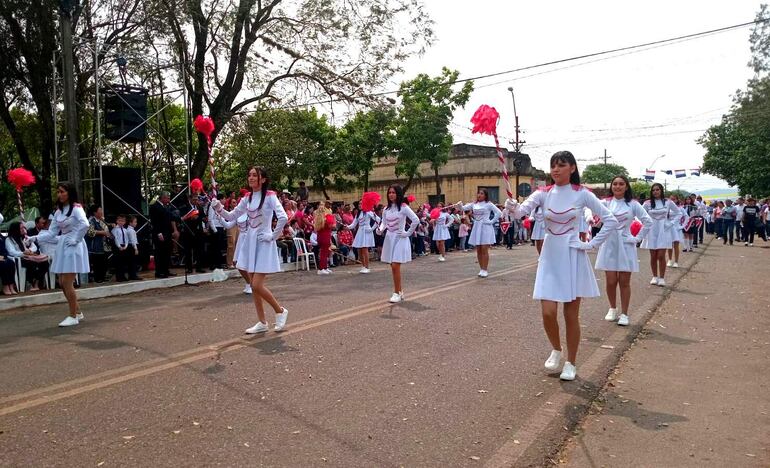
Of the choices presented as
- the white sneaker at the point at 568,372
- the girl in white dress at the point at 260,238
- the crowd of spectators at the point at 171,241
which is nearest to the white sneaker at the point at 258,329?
the girl in white dress at the point at 260,238

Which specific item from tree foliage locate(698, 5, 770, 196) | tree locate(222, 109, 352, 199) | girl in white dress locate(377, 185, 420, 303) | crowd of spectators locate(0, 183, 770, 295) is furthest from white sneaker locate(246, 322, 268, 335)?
tree foliage locate(698, 5, 770, 196)

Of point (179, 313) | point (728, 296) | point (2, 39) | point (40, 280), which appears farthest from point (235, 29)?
point (728, 296)

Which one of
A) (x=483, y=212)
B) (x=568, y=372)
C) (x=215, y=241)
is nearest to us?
(x=568, y=372)

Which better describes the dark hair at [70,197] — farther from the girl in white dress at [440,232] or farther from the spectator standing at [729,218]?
the spectator standing at [729,218]

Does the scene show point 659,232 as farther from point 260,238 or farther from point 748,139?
point 748,139

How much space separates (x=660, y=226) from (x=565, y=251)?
7.49 metres

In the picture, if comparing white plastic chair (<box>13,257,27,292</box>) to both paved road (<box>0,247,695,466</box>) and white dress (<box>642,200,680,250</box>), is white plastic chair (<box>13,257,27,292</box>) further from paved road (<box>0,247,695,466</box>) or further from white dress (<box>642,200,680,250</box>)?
white dress (<box>642,200,680,250</box>)

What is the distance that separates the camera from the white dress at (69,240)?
8.58 m

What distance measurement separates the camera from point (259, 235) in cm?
777

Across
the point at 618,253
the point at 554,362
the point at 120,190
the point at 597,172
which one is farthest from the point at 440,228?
the point at 597,172

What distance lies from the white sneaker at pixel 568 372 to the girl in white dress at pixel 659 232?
7292 millimetres

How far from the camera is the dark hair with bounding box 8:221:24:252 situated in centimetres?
1232

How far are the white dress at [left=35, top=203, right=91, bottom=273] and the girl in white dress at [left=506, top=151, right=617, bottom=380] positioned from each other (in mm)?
6738

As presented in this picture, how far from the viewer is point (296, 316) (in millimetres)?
8750
